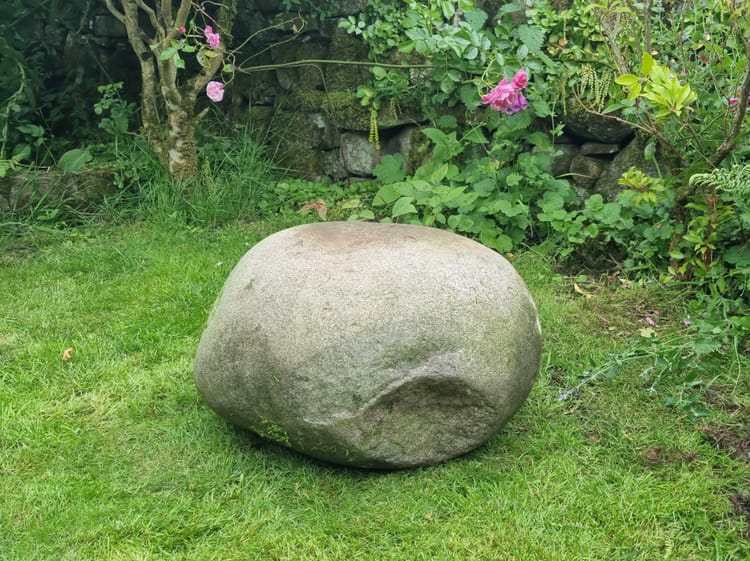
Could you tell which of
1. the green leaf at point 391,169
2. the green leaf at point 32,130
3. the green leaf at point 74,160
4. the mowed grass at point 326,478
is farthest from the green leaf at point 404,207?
the green leaf at point 32,130

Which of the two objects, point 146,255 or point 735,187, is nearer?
point 735,187

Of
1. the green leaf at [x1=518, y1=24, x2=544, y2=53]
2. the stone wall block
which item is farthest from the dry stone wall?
the green leaf at [x1=518, y1=24, x2=544, y2=53]

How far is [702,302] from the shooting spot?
3527mm

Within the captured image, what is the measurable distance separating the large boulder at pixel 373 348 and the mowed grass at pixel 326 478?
0.17 metres

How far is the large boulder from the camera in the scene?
92.0 inches

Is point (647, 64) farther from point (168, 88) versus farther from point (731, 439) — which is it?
point (168, 88)

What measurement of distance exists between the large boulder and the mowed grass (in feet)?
0.56

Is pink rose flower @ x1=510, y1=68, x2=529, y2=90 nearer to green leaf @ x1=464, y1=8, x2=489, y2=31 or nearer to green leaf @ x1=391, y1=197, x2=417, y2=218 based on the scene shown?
green leaf @ x1=464, y1=8, x2=489, y2=31

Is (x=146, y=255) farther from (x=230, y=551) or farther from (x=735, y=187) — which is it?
(x=735, y=187)

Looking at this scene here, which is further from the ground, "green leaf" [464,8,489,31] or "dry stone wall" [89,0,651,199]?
"green leaf" [464,8,489,31]

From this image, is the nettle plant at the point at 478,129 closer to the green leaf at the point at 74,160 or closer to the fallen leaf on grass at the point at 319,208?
the fallen leaf on grass at the point at 319,208

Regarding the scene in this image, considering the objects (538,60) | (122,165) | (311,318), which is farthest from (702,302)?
(122,165)

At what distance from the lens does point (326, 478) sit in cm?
259

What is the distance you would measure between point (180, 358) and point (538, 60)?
249cm
